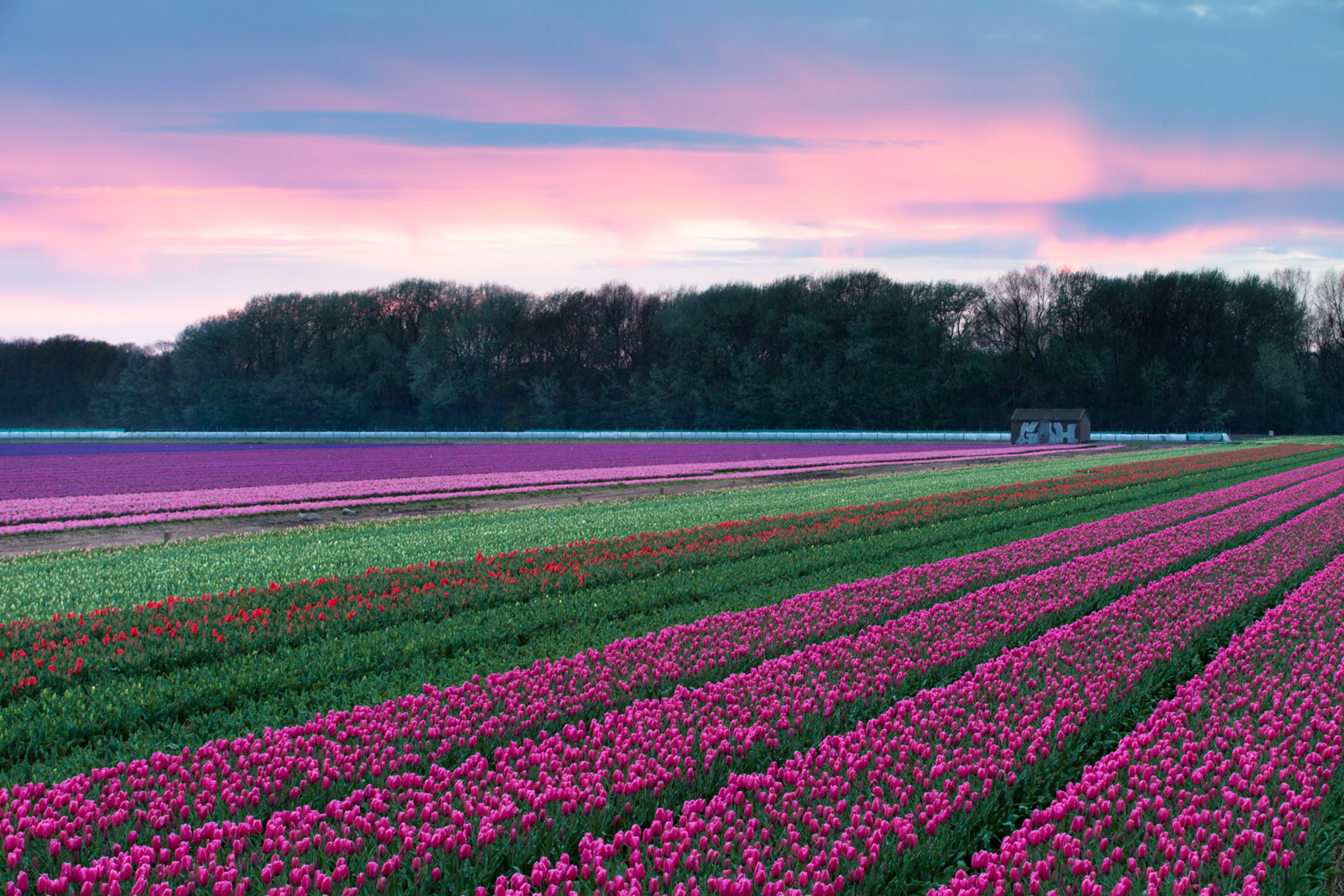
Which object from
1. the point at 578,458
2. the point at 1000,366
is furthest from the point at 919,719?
the point at 1000,366

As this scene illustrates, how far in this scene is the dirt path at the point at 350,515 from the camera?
55.9 ft

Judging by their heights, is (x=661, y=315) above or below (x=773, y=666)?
above

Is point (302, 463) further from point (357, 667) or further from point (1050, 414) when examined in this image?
point (1050, 414)

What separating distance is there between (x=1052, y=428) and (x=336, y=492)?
54.5m

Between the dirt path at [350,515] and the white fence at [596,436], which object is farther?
the white fence at [596,436]

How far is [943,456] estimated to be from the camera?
45812 millimetres

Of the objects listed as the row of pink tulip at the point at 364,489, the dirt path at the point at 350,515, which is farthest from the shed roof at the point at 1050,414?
the dirt path at the point at 350,515

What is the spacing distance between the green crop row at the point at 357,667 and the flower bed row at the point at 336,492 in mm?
13970

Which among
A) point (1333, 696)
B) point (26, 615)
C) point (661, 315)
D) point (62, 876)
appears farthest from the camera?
point (661, 315)

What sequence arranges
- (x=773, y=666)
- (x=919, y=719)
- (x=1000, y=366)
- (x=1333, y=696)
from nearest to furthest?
(x=919, y=719) → (x=1333, y=696) → (x=773, y=666) → (x=1000, y=366)

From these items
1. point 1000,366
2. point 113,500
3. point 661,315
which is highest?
point 661,315

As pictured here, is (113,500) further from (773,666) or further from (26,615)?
(773,666)

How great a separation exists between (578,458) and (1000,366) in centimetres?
4937

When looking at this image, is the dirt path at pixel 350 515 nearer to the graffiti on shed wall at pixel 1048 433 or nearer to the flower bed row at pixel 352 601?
the flower bed row at pixel 352 601
